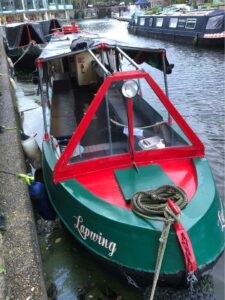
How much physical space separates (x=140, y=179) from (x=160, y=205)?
2.59 ft

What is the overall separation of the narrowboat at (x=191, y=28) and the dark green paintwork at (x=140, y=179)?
2318 centimetres

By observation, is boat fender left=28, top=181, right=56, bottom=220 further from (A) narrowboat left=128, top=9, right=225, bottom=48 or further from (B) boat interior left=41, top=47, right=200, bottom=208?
(A) narrowboat left=128, top=9, right=225, bottom=48

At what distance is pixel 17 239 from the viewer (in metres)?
4.61

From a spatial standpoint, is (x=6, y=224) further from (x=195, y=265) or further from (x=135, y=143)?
(x=195, y=265)

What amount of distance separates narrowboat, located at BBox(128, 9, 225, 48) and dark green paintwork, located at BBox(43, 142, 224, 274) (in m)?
23.7

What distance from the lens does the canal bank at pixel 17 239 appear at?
12.8 feet

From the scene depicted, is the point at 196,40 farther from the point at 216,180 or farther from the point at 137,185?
the point at 137,185

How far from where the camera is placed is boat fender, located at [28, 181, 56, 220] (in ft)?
19.8

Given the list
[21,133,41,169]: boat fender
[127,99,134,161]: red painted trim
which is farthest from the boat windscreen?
[21,133,41,169]: boat fender

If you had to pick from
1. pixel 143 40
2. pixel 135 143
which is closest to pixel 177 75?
pixel 135 143

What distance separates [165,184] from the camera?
4.88m

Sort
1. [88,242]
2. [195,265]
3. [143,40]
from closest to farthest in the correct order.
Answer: [195,265]
[88,242]
[143,40]

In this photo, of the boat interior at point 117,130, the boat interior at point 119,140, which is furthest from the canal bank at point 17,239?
the boat interior at point 117,130

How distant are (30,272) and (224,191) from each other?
508cm
